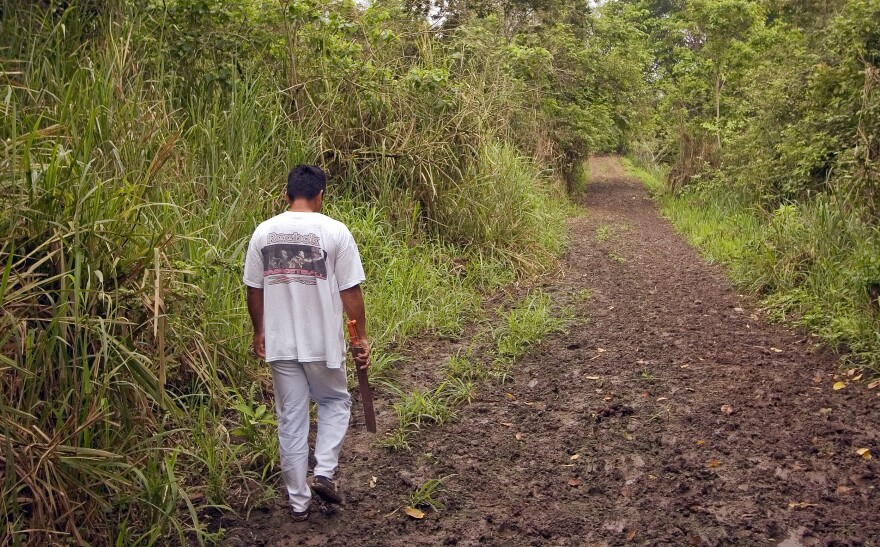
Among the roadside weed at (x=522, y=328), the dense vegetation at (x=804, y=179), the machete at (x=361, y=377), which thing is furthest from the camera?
the dense vegetation at (x=804, y=179)

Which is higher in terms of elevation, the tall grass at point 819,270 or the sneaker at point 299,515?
the tall grass at point 819,270

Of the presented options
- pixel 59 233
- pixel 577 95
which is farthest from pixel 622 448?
pixel 577 95

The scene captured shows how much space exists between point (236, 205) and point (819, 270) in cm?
544

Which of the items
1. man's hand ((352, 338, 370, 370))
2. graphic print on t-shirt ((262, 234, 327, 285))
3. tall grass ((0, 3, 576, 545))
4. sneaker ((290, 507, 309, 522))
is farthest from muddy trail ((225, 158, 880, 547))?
graphic print on t-shirt ((262, 234, 327, 285))

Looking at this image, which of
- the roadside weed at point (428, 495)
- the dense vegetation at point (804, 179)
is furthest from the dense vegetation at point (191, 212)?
the dense vegetation at point (804, 179)

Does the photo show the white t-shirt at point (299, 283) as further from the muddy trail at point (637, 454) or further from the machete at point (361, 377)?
the muddy trail at point (637, 454)

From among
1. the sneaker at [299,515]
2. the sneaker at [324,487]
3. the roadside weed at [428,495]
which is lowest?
the roadside weed at [428,495]

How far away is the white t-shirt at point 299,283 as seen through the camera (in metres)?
3.91

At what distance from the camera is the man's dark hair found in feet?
13.2

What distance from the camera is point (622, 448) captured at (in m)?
4.89

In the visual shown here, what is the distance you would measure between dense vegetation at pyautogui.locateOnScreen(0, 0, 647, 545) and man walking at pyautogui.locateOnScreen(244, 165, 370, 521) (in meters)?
0.37

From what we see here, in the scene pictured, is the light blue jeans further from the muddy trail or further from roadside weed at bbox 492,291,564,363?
roadside weed at bbox 492,291,564,363

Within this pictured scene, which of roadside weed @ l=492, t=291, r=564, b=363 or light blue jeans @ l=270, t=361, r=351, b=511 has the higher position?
light blue jeans @ l=270, t=361, r=351, b=511

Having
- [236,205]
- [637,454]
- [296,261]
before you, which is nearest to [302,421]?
[296,261]
